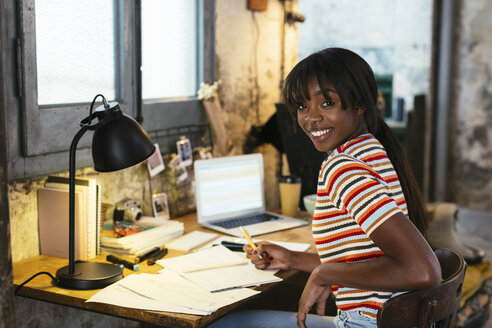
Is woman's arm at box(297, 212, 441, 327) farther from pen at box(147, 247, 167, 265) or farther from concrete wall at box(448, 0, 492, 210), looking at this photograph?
concrete wall at box(448, 0, 492, 210)

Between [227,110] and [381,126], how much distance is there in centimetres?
163

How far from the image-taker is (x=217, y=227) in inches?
104

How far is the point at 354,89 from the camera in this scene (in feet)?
5.31

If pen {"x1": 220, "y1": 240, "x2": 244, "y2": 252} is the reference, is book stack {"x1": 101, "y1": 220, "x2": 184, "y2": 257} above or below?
above

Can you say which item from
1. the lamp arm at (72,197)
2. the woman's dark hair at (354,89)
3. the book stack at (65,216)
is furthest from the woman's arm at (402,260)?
the book stack at (65,216)

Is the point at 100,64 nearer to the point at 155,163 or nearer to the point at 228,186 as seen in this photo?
the point at 155,163

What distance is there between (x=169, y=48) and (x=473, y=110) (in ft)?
14.7

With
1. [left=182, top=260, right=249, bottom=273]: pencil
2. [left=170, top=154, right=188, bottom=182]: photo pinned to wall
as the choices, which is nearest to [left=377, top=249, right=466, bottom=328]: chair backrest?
[left=182, top=260, right=249, bottom=273]: pencil

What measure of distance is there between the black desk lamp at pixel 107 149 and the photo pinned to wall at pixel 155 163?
80 centimetres

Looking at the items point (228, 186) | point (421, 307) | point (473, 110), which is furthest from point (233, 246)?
point (473, 110)

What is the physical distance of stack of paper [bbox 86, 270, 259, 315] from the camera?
5.53ft

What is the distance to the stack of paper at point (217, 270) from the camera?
190cm

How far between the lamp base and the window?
0.41 m

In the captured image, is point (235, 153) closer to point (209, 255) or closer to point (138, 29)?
point (138, 29)
